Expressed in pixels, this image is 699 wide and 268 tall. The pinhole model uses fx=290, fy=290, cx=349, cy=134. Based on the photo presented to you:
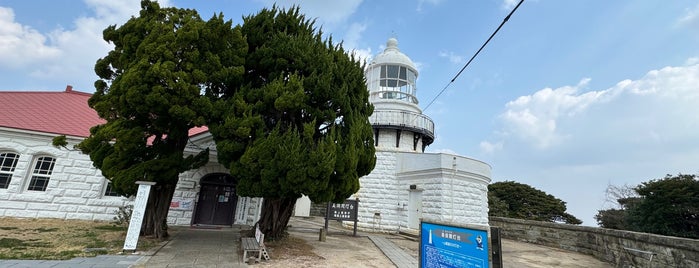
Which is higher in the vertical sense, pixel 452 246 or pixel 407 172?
pixel 407 172

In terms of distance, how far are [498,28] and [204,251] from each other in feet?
25.4

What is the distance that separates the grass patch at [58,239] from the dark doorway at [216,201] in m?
2.69

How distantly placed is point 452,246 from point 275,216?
592 cm

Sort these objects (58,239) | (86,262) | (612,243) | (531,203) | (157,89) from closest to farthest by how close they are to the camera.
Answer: (86,262) → (157,89) → (58,239) → (612,243) → (531,203)

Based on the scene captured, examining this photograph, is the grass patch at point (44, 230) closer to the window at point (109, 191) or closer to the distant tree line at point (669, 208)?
the window at point (109, 191)

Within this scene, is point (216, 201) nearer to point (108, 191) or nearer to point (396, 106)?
point (108, 191)

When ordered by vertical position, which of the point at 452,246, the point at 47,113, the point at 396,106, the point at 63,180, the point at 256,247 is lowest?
the point at 256,247

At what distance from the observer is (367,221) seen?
13773mm

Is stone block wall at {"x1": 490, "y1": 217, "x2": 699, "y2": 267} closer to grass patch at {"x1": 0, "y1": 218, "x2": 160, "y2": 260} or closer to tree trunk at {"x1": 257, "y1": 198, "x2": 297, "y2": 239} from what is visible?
tree trunk at {"x1": 257, "y1": 198, "x2": 297, "y2": 239}

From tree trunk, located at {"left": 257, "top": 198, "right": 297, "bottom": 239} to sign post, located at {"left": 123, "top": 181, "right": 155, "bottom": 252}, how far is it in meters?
3.04

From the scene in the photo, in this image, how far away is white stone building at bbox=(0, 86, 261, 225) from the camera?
33.5 feet

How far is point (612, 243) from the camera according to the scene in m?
8.73

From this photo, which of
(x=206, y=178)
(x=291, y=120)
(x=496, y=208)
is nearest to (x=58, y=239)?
(x=206, y=178)

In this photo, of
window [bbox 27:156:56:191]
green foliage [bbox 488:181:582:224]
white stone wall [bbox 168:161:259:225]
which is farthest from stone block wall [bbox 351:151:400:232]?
green foliage [bbox 488:181:582:224]
